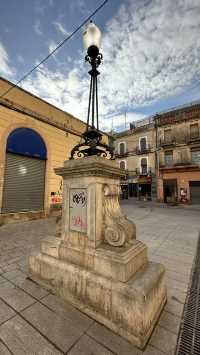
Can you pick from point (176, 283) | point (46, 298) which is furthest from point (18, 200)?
point (176, 283)

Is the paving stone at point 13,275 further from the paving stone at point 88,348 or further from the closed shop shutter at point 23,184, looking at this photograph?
the closed shop shutter at point 23,184

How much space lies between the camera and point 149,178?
A: 2353cm

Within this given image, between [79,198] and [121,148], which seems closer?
[79,198]

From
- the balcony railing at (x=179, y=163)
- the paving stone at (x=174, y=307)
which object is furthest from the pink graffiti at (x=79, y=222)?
the balcony railing at (x=179, y=163)

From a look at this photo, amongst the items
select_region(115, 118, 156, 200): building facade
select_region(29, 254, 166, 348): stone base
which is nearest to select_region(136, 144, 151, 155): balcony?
select_region(115, 118, 156, 200): building facade

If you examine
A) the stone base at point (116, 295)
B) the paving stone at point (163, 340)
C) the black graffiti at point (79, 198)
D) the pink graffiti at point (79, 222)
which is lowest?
the paving stone at point (163, 340)

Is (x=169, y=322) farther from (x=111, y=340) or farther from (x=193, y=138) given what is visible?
(x=193, y=138)

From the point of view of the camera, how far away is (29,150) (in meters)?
9.06

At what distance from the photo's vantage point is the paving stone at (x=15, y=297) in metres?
2.36

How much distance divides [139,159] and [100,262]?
2356 centimetres

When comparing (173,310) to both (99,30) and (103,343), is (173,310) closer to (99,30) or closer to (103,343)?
(103,343)

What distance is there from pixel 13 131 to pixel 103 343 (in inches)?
351

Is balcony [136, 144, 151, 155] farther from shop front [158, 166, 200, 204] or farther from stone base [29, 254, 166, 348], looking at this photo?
stone base [29, 254, 166, 348]

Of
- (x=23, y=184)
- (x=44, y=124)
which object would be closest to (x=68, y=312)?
(x=23, y=184)
